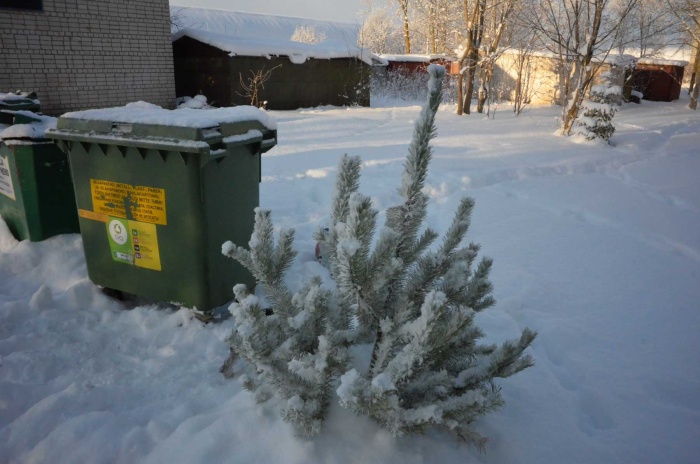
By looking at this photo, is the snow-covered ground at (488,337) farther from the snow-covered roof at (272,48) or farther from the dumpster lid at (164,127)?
the snow-covered roof at (272,48)

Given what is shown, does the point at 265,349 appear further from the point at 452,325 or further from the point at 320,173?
the point at 320,173

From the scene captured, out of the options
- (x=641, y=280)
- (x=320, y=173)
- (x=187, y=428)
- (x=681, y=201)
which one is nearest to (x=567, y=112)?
(x=681, y=201)

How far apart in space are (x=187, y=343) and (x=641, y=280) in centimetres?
344

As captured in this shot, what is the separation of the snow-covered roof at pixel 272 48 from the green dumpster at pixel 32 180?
11354 millimetres

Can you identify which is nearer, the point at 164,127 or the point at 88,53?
the point at 164,127

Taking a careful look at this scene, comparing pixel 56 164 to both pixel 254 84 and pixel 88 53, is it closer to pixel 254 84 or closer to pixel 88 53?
pixel 88 53

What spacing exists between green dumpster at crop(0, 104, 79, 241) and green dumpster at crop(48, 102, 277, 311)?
0.80 meters

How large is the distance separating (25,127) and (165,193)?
1.67 metres

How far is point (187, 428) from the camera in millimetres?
1970

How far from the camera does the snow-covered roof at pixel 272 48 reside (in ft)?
46.3

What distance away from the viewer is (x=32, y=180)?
11.7ft

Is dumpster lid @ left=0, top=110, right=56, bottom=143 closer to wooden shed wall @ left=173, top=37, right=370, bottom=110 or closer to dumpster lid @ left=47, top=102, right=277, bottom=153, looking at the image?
dumpster lid @ left=47, top=102, right=277, bottom=153

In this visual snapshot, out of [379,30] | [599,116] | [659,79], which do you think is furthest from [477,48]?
[379,30]

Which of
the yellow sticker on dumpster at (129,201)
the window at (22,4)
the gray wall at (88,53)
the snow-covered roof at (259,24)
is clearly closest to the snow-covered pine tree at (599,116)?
the yellow sticker on dumpster at (129,201)
